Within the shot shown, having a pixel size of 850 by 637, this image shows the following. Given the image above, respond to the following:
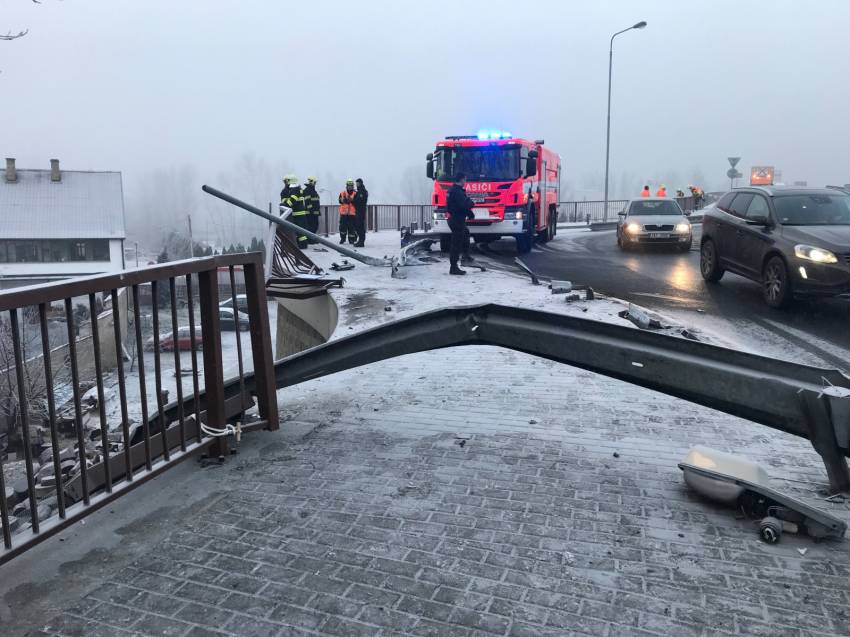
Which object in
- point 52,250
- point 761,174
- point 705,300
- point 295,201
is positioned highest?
point 761,174

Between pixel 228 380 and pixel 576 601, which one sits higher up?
pixel 228 380

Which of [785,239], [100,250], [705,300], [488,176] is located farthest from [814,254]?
[100,250]

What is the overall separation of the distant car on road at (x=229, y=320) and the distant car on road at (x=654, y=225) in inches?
673

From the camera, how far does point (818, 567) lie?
3.04 metres

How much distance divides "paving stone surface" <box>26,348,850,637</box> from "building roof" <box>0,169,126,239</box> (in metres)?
53.7

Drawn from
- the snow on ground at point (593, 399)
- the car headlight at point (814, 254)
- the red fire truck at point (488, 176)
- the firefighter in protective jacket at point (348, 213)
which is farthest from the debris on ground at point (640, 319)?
the firefighter in protective jacket at point (348, 213)

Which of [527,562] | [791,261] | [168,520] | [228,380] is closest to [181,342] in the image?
[228,380]

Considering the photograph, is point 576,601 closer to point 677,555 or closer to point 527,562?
point 527,562

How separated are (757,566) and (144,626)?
251 cm

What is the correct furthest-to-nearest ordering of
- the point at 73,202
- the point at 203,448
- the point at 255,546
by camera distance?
1. the point at 73,202
2. the point at 203,448
3. the point at 255,546

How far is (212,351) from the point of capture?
13.8 ft

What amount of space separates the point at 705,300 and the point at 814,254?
2.16 m

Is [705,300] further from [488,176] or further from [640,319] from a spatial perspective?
[488,176]

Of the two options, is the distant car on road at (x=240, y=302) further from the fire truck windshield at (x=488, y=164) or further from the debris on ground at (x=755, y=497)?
the fire truck windshield at (x=488, y=164)
